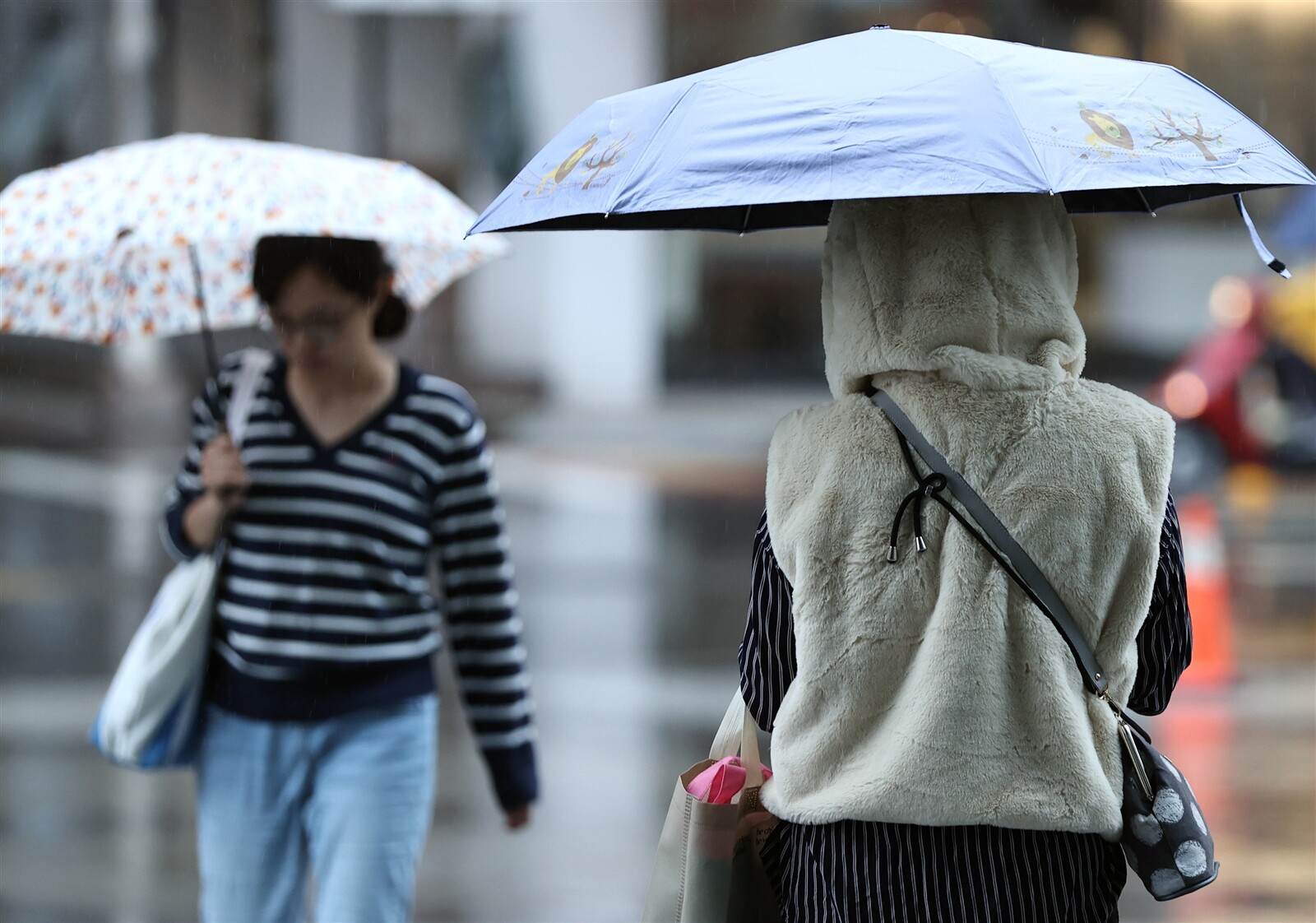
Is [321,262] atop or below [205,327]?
atop

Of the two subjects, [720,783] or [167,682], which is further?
[167,682]

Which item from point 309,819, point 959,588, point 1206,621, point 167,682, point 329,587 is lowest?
point 1206,621

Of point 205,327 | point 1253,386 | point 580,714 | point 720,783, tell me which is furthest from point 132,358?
point 720,783

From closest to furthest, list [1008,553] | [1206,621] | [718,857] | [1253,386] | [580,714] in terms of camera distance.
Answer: [1008,553], [718,857], [580,714], [1206,621], [1253,386]

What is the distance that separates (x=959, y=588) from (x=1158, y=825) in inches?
17.3

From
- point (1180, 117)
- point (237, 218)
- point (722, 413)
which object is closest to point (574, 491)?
point (722, 413)

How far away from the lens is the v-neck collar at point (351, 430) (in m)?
3.25

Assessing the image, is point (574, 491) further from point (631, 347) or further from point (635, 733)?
point (635, 733)

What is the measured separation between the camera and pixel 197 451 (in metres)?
3.38

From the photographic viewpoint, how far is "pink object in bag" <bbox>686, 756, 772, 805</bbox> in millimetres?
2361

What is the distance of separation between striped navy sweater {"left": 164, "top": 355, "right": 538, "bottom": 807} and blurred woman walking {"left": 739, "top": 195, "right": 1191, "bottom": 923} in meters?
1.24

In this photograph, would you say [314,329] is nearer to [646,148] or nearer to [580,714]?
[646,148]

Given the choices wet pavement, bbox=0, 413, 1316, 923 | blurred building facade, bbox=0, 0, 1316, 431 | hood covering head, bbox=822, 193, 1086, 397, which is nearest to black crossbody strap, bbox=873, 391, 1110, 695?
hood covering head, bbox=822, 193, 1086, 397

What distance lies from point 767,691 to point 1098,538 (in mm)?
493
